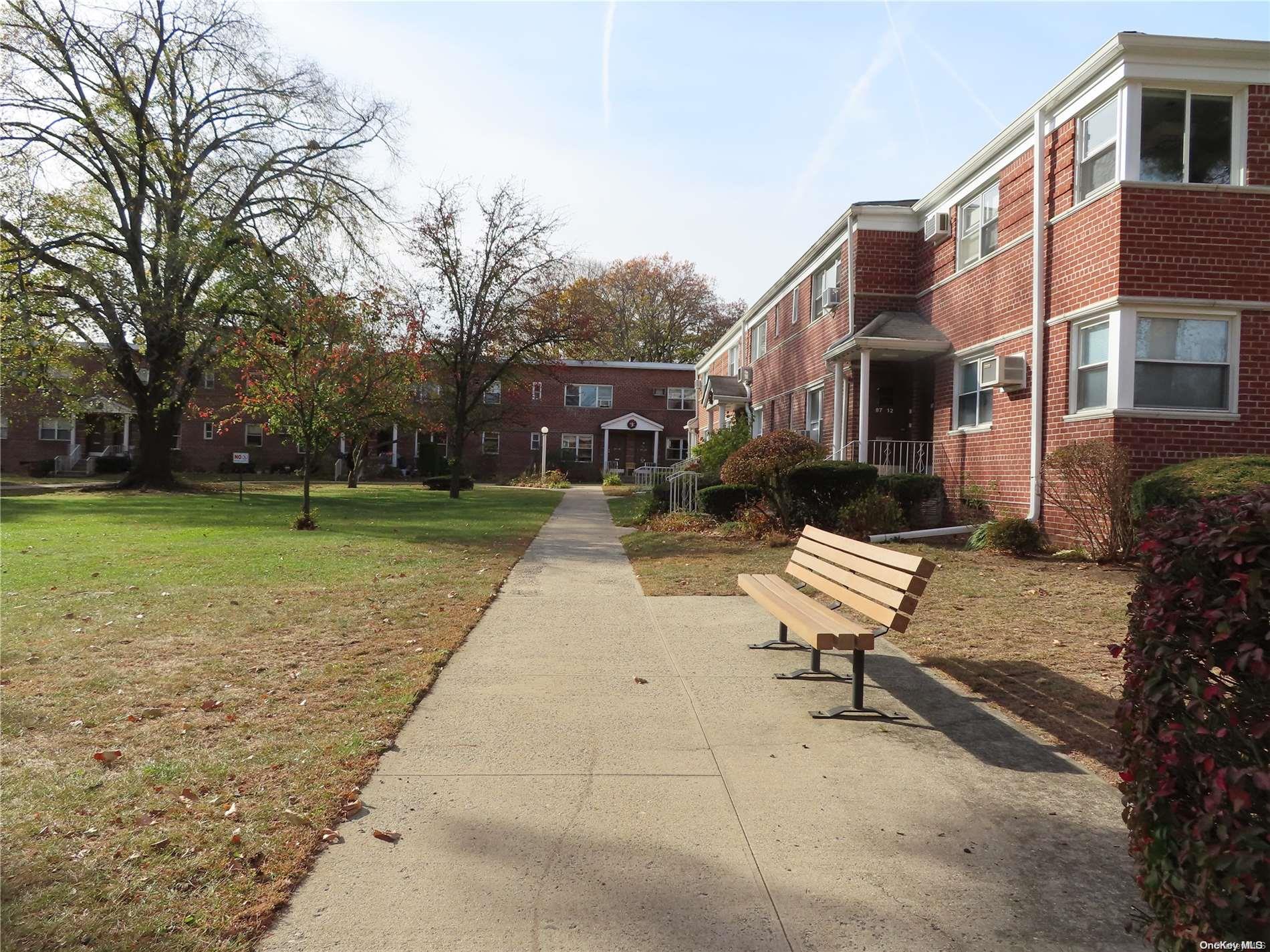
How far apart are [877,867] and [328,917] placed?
6.46 feet

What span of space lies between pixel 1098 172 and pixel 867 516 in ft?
19.5

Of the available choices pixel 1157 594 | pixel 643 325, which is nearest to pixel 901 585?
pixel 1157 594

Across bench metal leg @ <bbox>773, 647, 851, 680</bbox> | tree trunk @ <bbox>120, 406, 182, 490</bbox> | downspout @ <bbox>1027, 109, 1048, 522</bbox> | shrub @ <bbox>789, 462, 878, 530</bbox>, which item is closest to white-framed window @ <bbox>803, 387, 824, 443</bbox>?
shrub @ <bbox>789, 462, 878, 530</bbox>

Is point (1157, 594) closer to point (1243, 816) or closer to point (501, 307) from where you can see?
point (1243, 816)

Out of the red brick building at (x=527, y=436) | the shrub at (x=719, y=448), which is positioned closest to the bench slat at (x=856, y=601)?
the shrub at (x=719, y=448)

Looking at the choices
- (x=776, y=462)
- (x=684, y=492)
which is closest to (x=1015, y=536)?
(x=776, y=462)

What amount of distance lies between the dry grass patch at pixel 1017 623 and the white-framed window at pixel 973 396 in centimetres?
343

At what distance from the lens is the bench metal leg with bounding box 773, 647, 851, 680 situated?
589 centimetres

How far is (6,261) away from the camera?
72.4 ft

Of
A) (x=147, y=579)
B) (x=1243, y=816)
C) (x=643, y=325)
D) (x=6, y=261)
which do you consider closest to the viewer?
(x=1243, y=816)

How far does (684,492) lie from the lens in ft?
61.7

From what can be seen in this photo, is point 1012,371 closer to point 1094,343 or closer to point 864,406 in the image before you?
point 1094,343

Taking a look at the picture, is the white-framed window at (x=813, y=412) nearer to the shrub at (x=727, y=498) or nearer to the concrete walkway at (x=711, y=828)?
the shrub at (x=727, y=498)

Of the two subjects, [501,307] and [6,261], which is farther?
[501,307]
